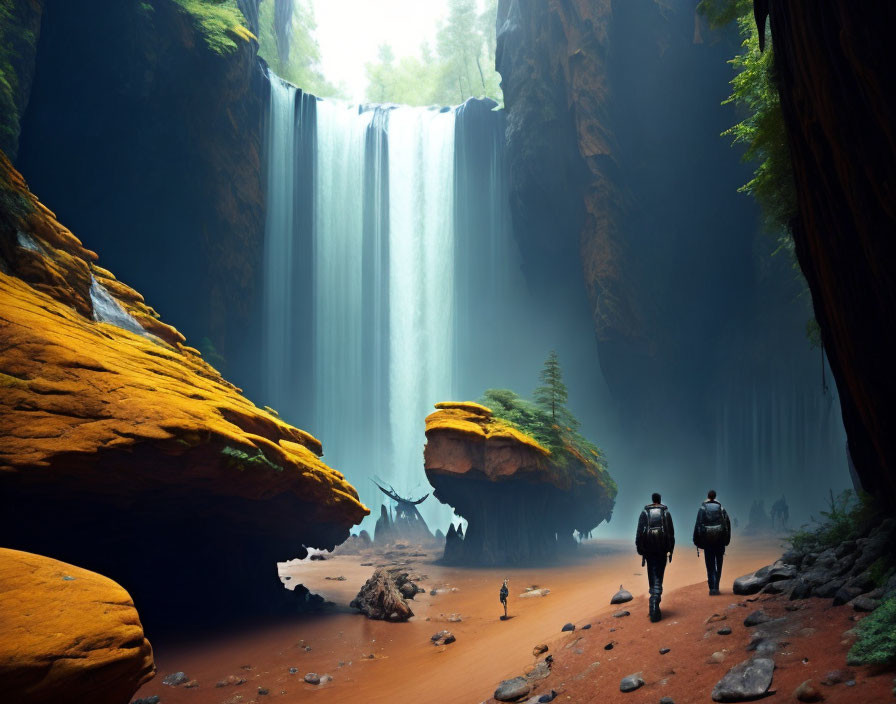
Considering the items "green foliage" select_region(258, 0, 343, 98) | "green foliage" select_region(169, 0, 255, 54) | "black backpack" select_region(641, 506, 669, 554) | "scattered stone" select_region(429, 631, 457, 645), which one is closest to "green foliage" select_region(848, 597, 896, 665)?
"black backpack" select_region(641, 506, 669, 554)

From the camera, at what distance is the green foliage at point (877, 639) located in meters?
4.43

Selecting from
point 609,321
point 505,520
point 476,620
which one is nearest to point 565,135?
point 609,321

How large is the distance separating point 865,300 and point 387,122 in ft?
155

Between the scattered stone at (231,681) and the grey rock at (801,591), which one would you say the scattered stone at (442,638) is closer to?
the scattered stone at (231,681)

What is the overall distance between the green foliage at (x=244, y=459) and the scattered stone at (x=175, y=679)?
3497 mm

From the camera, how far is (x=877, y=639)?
470 cm

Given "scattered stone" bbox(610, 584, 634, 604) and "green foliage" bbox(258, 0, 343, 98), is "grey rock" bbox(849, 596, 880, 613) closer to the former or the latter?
"scattered stone" bbox(610, 584, 634, 604)

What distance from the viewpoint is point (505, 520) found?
2389 cm

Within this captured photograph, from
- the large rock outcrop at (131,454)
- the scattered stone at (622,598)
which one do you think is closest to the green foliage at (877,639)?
the scattered stone at (622,598)

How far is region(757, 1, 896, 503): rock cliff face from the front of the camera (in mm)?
5078

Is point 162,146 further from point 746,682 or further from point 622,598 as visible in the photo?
point 746,682

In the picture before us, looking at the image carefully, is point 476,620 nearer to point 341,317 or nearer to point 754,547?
point 754,547

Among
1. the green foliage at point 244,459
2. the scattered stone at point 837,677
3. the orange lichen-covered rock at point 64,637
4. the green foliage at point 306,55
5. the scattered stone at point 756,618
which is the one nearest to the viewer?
the orange lichen-covered rock at point 64,637

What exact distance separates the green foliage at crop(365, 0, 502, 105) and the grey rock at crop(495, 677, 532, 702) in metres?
65.7
